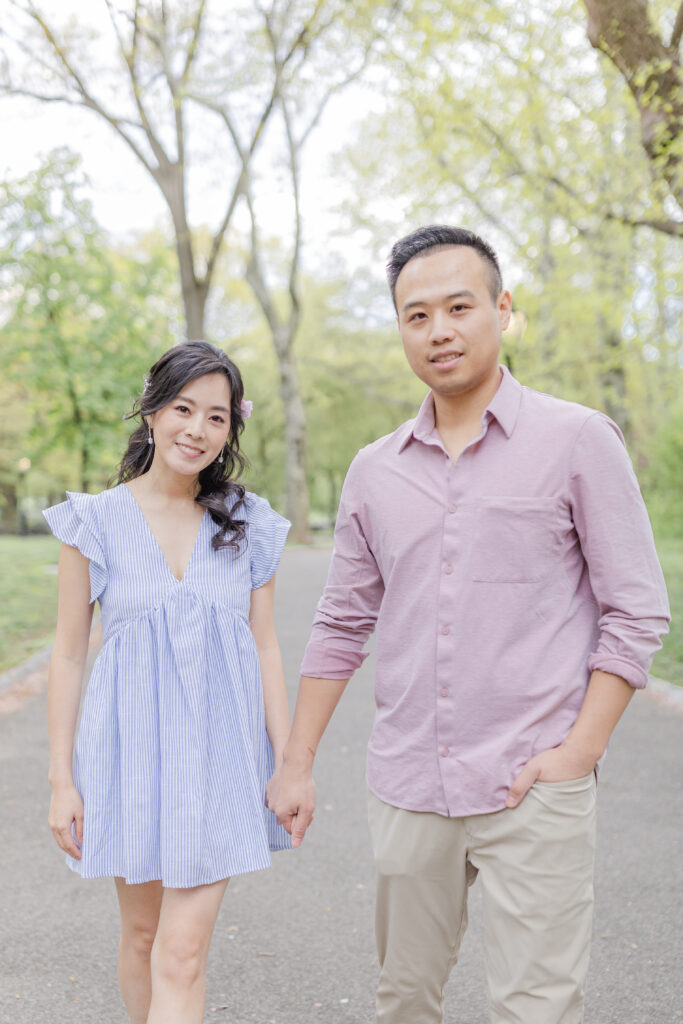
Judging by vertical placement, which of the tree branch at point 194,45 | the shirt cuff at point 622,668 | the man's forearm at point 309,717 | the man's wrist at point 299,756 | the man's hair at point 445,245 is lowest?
the man's wrist at point 299,756

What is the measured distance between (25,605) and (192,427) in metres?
13.6

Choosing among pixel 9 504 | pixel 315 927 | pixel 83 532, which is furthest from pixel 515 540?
pixel 9 504

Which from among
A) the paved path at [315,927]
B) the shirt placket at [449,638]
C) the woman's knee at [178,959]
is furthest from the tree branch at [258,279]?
the woman's knee at [178,959]

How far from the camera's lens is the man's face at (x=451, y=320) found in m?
2.36

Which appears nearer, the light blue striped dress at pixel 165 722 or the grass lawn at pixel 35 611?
the light blue striped dress at pixel 165 722

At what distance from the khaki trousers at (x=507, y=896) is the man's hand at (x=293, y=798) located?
0.26 m

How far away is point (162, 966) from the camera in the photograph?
7.83ft

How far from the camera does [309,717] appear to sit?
2.55 meters

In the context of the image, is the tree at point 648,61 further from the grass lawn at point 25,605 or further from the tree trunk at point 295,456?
the tree trunk at point 295,456

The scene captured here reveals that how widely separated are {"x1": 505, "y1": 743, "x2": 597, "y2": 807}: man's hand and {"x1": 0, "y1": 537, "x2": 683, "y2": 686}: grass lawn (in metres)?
7.56

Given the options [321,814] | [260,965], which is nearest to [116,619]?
[260,965]

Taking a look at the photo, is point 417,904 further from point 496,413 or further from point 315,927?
point 315,927

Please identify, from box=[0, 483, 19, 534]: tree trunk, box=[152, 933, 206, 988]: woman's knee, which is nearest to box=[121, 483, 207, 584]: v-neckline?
box=[152, 933, 206, 988]: woman's knee

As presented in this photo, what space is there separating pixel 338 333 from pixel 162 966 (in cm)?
3967
